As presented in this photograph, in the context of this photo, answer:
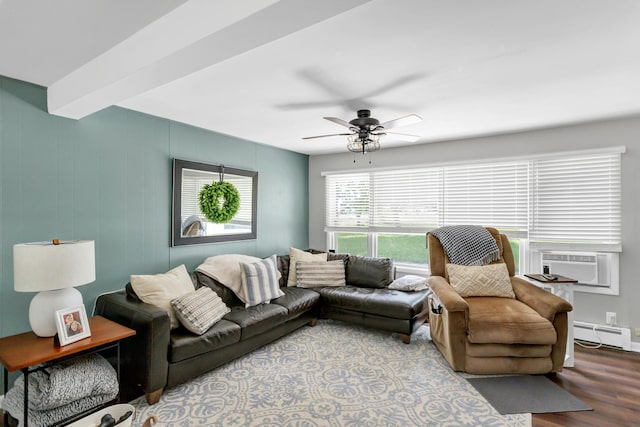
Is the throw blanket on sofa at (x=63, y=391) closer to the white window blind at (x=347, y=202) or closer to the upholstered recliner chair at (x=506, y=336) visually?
the upholstered recliner chair at (x=506, y=336)

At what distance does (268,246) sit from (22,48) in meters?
3.32

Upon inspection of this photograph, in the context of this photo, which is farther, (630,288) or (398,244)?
(398,244)

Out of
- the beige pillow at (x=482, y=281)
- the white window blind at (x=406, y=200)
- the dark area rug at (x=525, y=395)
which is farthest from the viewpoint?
the white window blind at (x=406, y=200)

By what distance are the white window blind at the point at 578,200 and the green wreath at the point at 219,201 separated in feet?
12.1

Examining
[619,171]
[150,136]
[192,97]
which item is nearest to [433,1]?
[192,97]

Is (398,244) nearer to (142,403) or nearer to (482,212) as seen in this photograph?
(482,212)

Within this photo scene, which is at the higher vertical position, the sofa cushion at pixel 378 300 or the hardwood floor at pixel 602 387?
the sofa cushion at pixel 378 300

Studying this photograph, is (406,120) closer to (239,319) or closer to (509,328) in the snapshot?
(509,328)

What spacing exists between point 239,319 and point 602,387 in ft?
10.1

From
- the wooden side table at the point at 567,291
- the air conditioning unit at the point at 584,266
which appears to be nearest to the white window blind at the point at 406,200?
the air conditioning unit at the point at 584,266

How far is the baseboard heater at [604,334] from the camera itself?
10.8ft

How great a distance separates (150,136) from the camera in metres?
3.22

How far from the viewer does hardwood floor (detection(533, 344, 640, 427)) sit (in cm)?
212

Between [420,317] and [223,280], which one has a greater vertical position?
[223,280]
